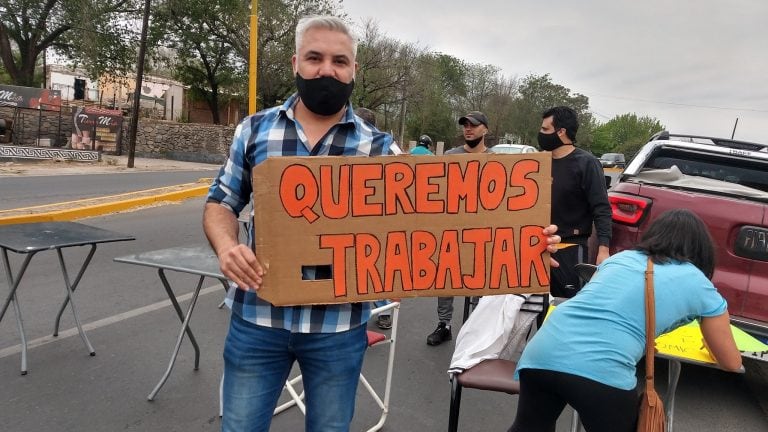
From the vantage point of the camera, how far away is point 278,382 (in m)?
1.73

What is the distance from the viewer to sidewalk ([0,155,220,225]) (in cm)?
772

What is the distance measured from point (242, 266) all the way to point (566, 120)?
Answer: 3.05 meters

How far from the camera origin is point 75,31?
1011 inches

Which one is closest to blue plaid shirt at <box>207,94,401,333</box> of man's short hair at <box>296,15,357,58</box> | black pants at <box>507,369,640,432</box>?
man's short hair at <box>296,15,357,58</box>

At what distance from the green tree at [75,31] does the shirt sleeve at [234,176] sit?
2694cm

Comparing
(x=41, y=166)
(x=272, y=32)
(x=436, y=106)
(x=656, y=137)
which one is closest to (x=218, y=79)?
(x=272, y=32)

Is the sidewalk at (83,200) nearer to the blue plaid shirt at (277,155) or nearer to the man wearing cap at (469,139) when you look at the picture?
the man wearing cap at (469,139)

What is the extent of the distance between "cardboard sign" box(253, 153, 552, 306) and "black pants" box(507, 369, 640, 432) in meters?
0.49

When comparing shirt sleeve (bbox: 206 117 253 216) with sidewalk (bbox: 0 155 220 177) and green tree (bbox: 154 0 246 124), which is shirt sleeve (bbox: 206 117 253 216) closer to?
sidewalk (bbox: 0 155 220 177)

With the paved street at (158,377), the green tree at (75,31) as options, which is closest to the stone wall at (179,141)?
the green tree at (75,31)

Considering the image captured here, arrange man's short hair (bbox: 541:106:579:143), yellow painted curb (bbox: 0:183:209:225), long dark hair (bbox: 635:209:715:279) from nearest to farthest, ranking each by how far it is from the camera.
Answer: long dark hair (bbox: 635:209:715:279) < man's short hair (bbox: 541:106:579:143) < yellow painted curb (bbox: 0:183:209:225)

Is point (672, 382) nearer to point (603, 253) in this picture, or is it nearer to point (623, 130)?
point (603, 253)

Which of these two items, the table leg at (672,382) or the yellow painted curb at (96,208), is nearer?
the table leg at (672,382)

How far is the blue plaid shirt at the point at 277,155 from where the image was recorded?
5.41 feet
